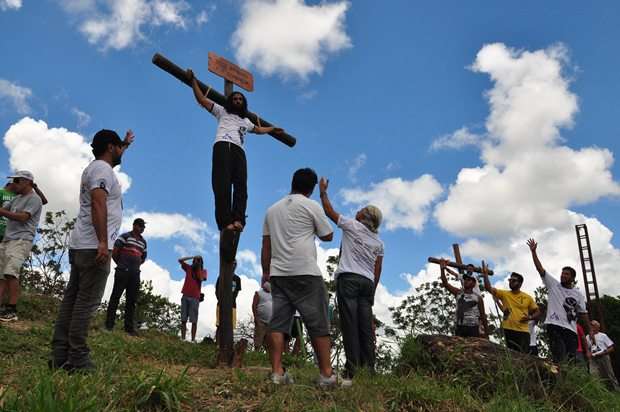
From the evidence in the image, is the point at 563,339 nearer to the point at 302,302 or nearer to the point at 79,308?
the point at 302,302

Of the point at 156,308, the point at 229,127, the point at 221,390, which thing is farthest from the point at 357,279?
the point at 156,308

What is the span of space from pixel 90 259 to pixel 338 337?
2.46 meters

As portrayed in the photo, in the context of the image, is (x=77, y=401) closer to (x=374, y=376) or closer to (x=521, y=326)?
(x=374, y=376)

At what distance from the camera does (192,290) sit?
9.46 metres

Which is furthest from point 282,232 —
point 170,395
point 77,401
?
point 77,401

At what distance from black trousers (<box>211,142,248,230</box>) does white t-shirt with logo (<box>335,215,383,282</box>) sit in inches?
40.7

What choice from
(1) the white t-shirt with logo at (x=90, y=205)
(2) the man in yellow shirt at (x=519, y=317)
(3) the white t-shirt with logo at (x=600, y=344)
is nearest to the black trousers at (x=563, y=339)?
(2) the man in yellow shirt at (x=519, y=317)

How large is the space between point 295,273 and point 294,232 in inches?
13.1

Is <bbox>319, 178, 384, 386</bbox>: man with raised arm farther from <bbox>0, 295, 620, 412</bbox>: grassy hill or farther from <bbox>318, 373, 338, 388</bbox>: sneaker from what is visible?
<bbox>318, 373, 338, 388</bbox>: sneaker

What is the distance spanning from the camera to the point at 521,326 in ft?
24.5

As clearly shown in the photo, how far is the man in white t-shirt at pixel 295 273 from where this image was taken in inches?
151

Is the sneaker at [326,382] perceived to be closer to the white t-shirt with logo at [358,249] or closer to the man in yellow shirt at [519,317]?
the white t-shirt with logo at [358,249]

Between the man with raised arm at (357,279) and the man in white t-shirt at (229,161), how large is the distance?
856 mm

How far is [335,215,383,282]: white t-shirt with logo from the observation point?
4.95m
